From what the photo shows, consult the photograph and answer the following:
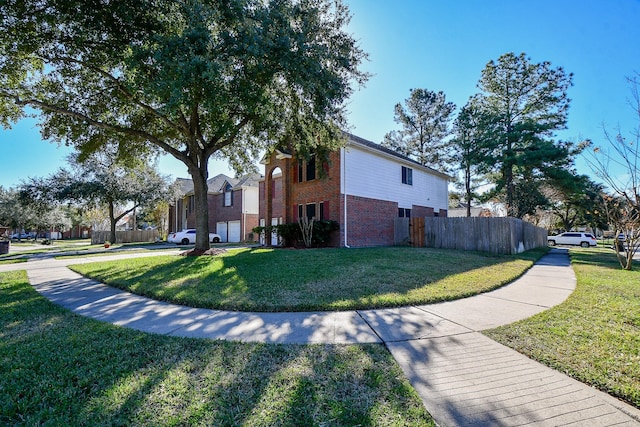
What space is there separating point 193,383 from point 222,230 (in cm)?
2689

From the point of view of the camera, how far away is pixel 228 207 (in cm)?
2764

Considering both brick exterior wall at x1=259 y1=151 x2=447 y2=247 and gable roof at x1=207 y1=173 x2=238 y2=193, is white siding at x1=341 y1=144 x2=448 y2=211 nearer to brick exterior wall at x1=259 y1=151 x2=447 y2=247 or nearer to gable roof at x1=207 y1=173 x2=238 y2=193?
brick exterior wall at x1=259 y1=151 x2=447 y2=247

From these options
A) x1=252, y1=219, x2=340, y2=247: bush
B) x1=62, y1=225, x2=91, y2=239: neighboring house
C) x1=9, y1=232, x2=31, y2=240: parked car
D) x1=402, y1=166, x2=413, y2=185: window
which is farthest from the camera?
x1=62, y1=225, x2=91, y2=239: neighboring house

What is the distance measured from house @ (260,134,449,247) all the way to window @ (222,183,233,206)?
25.2 ft

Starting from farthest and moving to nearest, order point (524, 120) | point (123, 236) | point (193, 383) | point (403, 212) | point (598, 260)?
1. point (123, 236)
2. point (524, 120)
3. point (403, 212)
4. point (598, 260)
5. point (193, 383)

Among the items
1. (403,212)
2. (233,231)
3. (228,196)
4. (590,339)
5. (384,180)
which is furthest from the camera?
(228,196)

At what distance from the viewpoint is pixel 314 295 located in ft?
18.4

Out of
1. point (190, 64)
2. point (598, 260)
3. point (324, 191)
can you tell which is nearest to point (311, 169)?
point (324, 191)

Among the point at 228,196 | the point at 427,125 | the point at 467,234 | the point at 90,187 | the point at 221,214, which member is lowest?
the point at 467,234

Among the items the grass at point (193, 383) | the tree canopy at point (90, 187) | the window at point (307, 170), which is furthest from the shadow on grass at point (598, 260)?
the tree canopy at point (90, 187)

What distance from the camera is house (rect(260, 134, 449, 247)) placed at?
15016mm

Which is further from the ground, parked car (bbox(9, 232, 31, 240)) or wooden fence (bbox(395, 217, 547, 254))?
wooden fence (bbox(395, 217, 547, 254))

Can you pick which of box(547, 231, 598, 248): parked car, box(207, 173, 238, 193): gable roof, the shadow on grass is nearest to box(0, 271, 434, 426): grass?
the shadow on grass

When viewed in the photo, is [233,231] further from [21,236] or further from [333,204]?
[21,236]
